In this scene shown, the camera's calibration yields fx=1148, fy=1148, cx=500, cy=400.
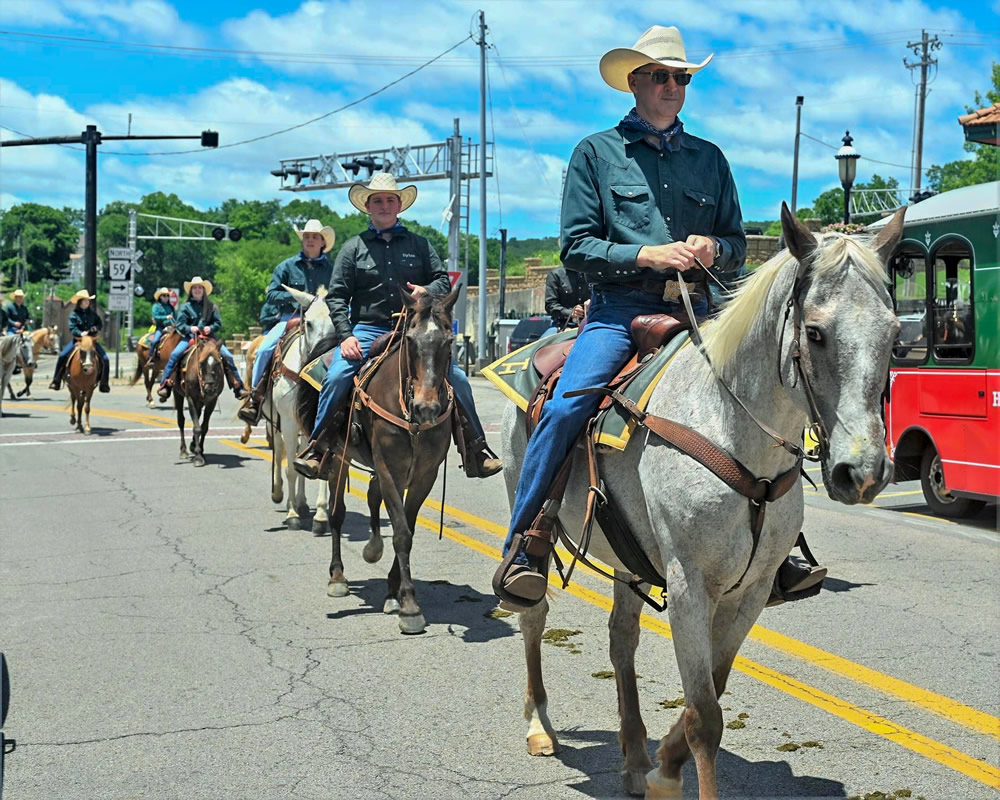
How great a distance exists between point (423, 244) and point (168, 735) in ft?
15.2

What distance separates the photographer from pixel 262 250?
106 meters

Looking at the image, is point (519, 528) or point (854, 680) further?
point (854, 680)

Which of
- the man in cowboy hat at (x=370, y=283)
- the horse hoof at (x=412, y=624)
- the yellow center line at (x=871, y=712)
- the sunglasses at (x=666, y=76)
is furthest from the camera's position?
the man in cowboy hat at (x=370, y=283)

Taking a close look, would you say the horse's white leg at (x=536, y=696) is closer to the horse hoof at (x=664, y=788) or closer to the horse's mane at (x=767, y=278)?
the horse hoof at (x=664, y=788)

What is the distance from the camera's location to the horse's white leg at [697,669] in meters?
3.98

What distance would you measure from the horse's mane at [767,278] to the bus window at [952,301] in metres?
8.52

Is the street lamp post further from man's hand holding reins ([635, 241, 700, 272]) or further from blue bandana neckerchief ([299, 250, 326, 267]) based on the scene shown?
man's hand holding reins ([635, 241, 700, 272])

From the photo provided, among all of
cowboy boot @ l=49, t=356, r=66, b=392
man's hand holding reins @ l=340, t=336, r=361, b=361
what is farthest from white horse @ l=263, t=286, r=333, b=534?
cowboy boot @ l=49, t=356, r=66, b=392

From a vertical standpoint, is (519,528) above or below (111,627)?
above

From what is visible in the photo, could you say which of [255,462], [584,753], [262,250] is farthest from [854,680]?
[262,250]

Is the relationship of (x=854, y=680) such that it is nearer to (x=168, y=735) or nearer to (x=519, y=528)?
(x=519, y=528)

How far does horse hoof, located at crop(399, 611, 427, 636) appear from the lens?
7.28m

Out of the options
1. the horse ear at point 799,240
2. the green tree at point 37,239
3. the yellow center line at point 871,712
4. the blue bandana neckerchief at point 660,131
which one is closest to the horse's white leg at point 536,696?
the yellow center line at point 871,712

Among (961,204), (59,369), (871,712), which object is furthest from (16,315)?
(871,712)
